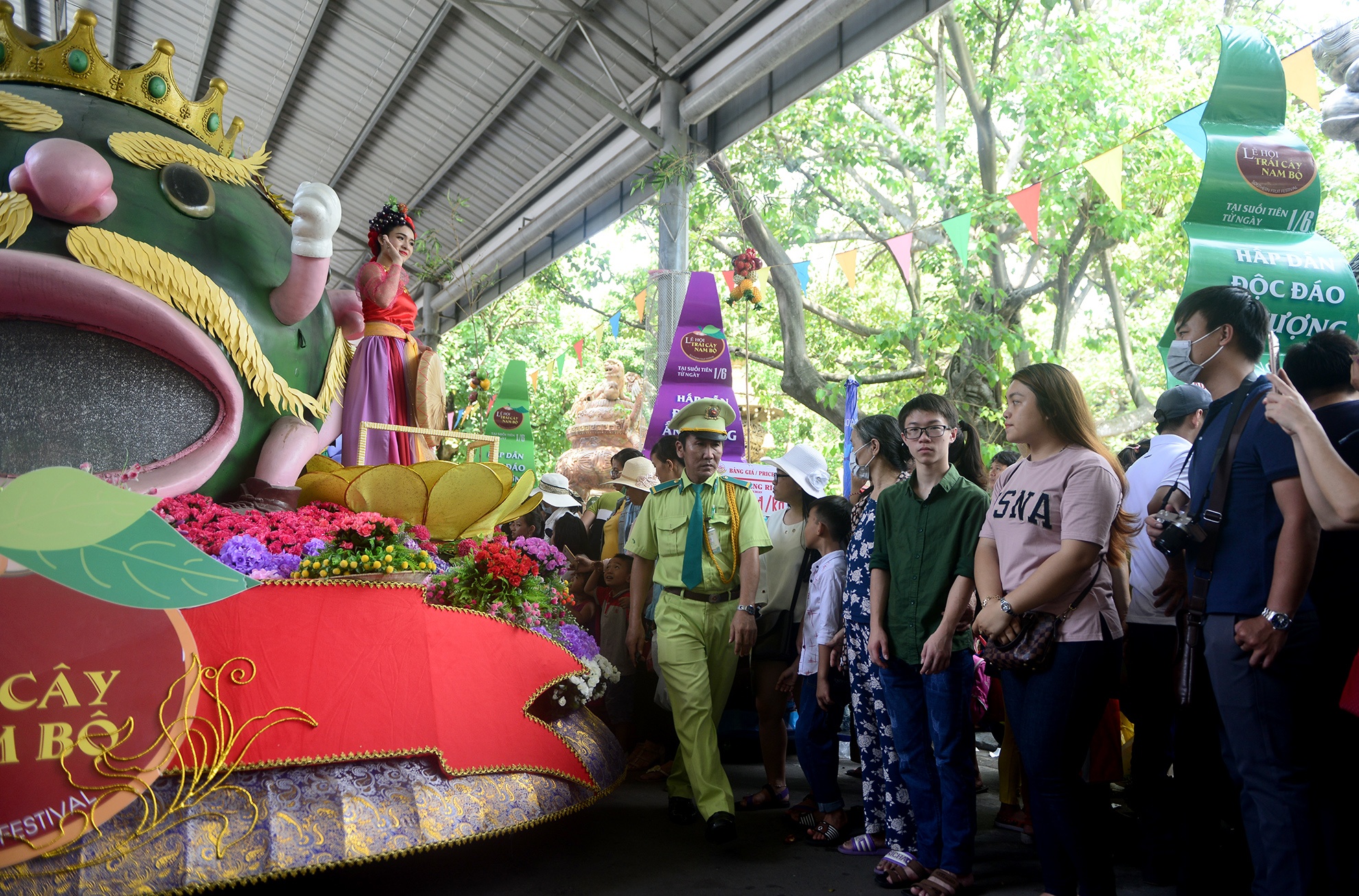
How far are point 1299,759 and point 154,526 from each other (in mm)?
2631

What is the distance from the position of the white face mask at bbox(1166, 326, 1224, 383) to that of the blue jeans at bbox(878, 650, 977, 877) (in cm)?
114

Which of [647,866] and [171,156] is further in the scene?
[171,156]

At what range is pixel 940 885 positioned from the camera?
311cm

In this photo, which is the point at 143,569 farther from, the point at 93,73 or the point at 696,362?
the point at 696,362

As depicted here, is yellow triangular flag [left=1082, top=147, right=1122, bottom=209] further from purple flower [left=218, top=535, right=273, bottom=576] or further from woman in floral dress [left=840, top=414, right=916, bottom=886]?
purple flower [left=218, top=535, right=273, bottom=576]

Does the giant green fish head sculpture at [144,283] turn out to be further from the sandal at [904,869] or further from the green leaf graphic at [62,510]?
the sandal at [904,869]

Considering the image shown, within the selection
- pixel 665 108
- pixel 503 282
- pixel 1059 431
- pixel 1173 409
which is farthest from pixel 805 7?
pixel 503 282

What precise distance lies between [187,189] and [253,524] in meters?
1.37

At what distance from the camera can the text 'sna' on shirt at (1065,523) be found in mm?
2662

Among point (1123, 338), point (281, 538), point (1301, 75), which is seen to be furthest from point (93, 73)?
point (1123, 338)

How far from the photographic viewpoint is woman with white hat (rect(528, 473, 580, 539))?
6371mm

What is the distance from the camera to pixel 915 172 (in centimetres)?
1164

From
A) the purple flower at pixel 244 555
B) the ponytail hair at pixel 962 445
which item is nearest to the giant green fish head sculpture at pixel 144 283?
the purple flower at pixel 244 555

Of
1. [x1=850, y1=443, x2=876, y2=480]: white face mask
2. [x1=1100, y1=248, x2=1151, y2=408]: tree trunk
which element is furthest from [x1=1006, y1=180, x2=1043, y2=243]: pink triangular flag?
[x1=850, y1=443, x2=876, y2=480]: white face mask
